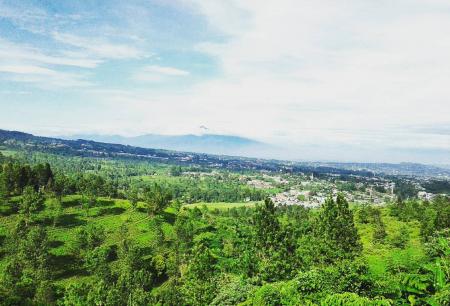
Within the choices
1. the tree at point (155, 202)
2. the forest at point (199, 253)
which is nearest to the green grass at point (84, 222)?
the forest at point (199, 253)

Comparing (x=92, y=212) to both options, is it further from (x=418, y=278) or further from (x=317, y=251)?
(x=418, y=278)

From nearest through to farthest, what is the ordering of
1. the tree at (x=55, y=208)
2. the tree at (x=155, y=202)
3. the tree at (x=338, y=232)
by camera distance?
1. the tree at (x=338, y=232)
2. the tree at (x=55, y=208)
3. the tree at (x=155, y=202)

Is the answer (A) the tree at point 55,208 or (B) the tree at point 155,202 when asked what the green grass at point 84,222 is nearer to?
(A) the tree at point 55,208

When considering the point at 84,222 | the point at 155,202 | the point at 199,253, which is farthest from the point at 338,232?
the point at 84,222

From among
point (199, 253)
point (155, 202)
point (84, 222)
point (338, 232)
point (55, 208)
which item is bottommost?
point (84, 222)

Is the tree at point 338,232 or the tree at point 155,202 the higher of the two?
the tree at point 338,232

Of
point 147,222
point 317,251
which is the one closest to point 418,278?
point 317,251

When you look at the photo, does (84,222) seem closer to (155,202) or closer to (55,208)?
(55,208)

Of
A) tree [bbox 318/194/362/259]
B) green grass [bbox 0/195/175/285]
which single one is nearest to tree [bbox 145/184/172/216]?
green grass [bbox 0/195/175/285]
